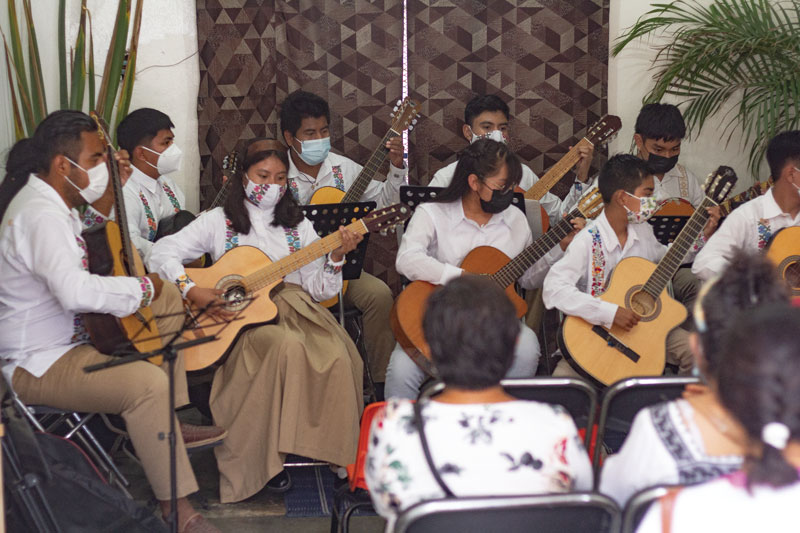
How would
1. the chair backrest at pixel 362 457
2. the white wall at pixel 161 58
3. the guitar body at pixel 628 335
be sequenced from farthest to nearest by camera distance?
the white wall at pixel 161 58 < the guitar body at pixel 628 335 < the chair backrest at pixel 362 457

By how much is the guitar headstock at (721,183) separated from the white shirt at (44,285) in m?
2.44

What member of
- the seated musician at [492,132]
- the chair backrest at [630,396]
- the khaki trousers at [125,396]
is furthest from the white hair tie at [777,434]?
the seated musician at [492,132]

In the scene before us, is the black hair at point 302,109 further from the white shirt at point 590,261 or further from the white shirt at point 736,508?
the white shirt at point 736,508

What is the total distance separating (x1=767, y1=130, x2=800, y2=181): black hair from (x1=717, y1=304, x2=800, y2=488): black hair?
9.26 feet

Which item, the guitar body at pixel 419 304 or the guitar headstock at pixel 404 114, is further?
the guitar headstock at pixel 404 114

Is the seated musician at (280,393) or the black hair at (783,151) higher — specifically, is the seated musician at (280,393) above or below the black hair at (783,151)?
below

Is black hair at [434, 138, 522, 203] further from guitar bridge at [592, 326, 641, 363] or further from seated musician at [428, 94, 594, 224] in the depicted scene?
guitar bridge at [592, 326, 641, 363]

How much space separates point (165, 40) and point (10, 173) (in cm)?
225

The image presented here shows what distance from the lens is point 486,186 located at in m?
3.82

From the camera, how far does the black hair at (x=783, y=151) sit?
383 cm

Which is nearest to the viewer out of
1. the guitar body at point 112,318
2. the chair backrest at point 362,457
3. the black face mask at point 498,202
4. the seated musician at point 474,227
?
the chair backrest at point 362,457

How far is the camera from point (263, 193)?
12.4 feet

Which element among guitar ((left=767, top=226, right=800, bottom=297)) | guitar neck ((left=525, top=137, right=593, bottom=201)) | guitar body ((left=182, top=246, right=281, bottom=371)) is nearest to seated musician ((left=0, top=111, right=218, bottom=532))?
guitar body ((left=182, top=246, right=281, bottom=371))

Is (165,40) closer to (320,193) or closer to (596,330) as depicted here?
(320,193)
